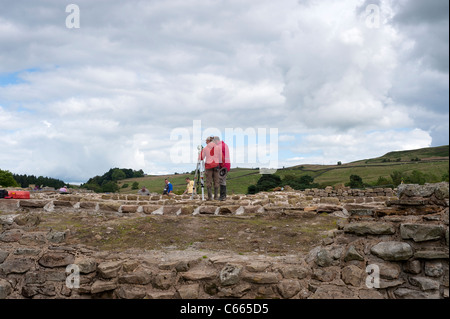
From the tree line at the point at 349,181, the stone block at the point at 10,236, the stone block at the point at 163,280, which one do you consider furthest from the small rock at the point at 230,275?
the tree line at the point at 349,181

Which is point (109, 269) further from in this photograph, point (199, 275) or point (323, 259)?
point (323, 259)

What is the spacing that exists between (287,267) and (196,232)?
2697mm

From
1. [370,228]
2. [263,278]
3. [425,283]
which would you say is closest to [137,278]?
[263,278]

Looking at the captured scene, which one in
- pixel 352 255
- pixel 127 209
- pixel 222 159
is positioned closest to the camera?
pixel 352 255

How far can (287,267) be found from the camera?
4.86m

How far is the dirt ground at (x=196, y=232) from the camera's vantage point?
6.15 meters

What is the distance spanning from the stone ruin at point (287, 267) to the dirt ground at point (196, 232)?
1.67 feet

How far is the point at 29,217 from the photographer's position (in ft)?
22.0

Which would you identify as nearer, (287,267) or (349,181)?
(287,267)

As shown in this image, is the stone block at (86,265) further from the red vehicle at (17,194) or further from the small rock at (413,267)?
the red vehicle at (17,194)

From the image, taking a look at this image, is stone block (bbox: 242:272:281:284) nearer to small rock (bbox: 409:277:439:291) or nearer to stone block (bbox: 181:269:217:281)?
stone block (bbox: 181:269:217:281)

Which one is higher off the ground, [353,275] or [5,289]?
[353,275]
